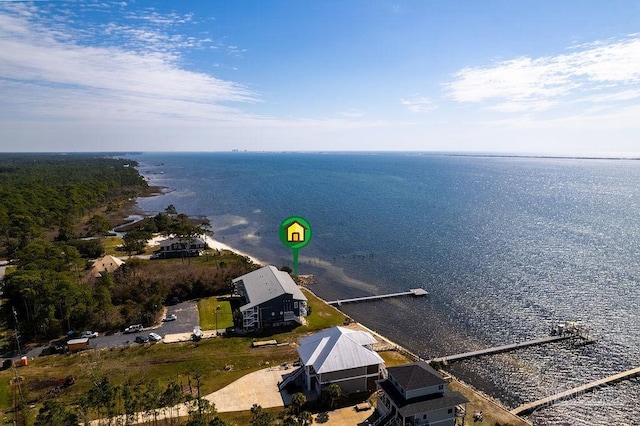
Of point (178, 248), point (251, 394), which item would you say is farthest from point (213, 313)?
point (178, 248)

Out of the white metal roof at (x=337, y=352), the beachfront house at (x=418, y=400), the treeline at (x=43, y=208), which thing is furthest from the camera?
the treeline at (x=43, y=208)

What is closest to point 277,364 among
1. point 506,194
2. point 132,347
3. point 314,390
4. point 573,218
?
point 314,390

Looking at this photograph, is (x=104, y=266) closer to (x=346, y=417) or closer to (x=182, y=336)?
(x=182, y=336)

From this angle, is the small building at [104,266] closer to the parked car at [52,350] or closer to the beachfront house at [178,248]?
the beachfront house at [178,248]

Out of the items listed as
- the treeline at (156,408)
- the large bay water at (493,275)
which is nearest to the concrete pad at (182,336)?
the treeline at (156,408)

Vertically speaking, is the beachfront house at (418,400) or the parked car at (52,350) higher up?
the beachfront house at (418,400)

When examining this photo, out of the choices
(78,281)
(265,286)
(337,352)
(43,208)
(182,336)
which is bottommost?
(182,336)
